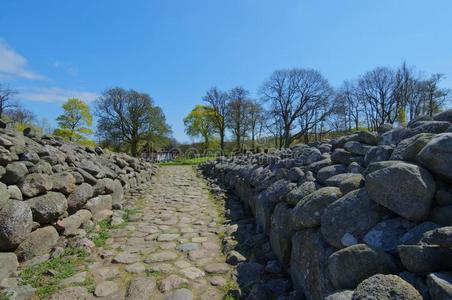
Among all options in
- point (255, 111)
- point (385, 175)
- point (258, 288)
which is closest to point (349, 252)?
point (385, 175)

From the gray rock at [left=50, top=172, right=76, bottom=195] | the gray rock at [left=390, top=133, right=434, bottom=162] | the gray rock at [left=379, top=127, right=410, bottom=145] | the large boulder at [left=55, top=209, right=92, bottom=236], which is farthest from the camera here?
the gray rock at [left=50, top=172, right=76, bottom=195]

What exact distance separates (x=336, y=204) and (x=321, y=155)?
1.98 metres

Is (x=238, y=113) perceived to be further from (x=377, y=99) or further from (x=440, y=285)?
(x=440, y=285)

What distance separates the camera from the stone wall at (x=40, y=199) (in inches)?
135

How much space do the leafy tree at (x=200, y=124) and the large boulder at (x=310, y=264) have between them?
37551mm

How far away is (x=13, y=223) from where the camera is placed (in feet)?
11.1

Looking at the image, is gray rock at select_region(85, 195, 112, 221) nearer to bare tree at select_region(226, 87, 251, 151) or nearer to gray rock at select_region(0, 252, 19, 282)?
gray rock at select_region(0, 252, 19, 282)

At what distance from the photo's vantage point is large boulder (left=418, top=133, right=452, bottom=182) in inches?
79.2

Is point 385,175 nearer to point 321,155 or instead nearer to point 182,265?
point 321,155

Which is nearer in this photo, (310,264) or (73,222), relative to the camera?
(310,264)

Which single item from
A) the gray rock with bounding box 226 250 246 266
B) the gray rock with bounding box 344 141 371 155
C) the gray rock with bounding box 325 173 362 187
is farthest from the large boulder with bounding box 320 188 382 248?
the gray rock with bounding box 226 250 246 266

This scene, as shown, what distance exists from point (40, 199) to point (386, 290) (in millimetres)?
4347

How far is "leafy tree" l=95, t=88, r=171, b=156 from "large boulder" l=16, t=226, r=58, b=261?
101 ft

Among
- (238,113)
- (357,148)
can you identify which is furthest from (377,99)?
(357,148)
